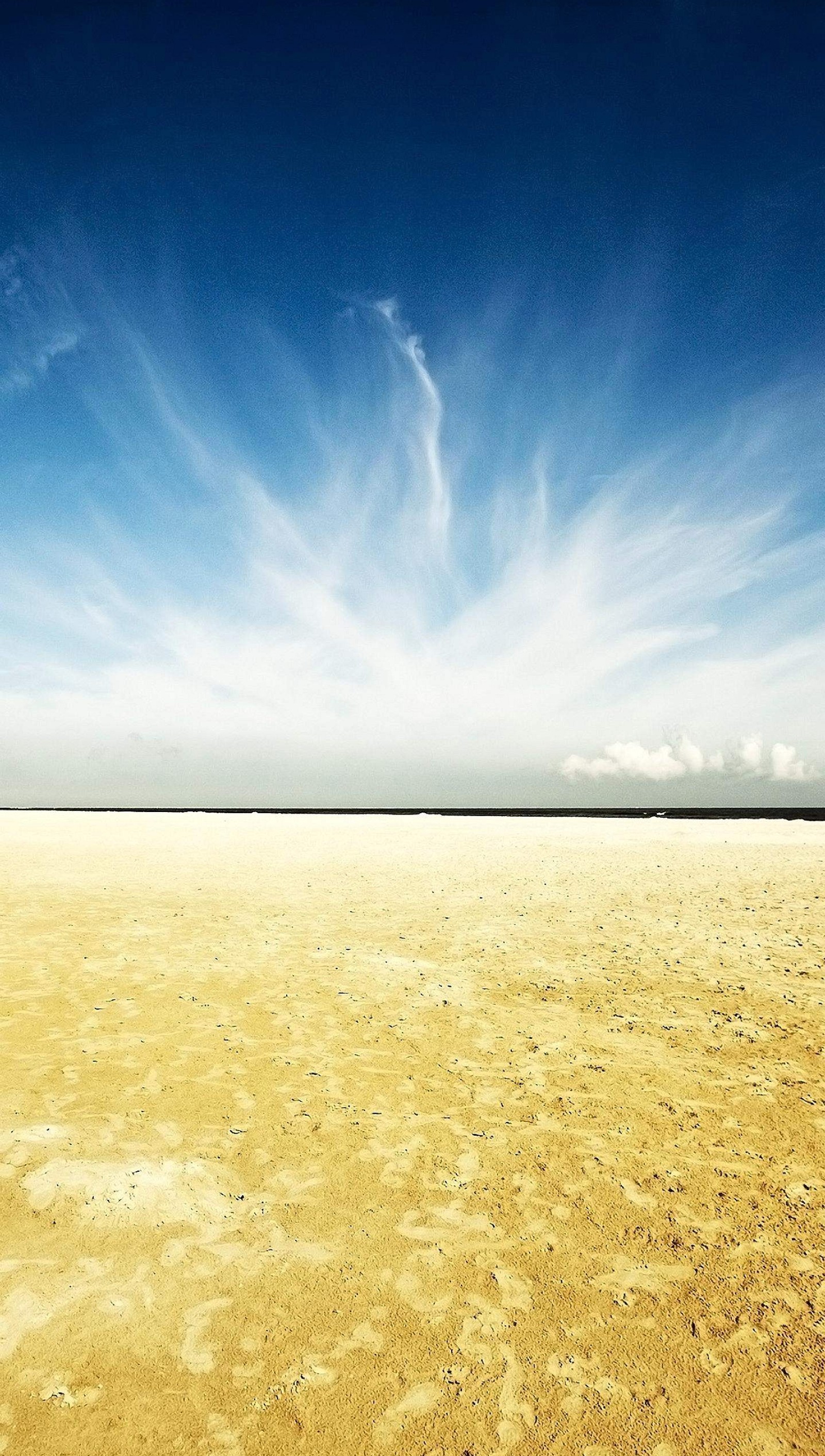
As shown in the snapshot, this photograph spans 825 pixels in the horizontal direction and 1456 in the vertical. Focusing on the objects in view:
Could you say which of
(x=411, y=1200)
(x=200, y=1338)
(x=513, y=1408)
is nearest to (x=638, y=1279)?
(x=513, y=1408)

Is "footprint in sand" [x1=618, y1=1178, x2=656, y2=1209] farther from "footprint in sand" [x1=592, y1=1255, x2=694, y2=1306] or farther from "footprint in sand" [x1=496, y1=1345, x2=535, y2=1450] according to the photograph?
"footprint in sand" [x1=496, y1=1345, x2=535, y2=1450]

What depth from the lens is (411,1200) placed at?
228 inches

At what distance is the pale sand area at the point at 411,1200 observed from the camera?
3947 millimetres

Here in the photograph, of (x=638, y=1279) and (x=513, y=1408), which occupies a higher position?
(x=638, y=1279)

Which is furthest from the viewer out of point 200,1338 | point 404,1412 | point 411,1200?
point 411,1200

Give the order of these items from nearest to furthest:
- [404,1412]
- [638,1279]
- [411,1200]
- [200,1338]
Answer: [404,1412], [200,1338], [638,1279], [411,1200]

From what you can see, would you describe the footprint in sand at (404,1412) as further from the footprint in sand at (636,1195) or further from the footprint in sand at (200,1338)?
the footprint in sand at (636,1195)

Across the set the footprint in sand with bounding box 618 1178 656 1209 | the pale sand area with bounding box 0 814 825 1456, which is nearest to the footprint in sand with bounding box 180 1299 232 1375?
the pale sand area with bounding box 0 814 825 1456

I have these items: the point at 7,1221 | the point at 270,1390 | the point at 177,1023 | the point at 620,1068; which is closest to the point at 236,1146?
the point at 7,1221

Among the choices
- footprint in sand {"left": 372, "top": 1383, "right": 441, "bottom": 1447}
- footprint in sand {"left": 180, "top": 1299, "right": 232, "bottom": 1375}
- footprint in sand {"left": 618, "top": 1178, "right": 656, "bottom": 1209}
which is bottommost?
footprint in sand {"left": 372, "top": 1383, "right": 441, "bottom": 1447}

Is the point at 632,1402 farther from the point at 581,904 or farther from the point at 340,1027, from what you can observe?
the point at 581,904

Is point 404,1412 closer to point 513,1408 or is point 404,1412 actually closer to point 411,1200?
point 513,1408

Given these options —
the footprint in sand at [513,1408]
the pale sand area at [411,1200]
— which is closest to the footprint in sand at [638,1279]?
the pale sand area at [411,1200]

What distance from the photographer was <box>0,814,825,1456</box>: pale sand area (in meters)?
3.95
